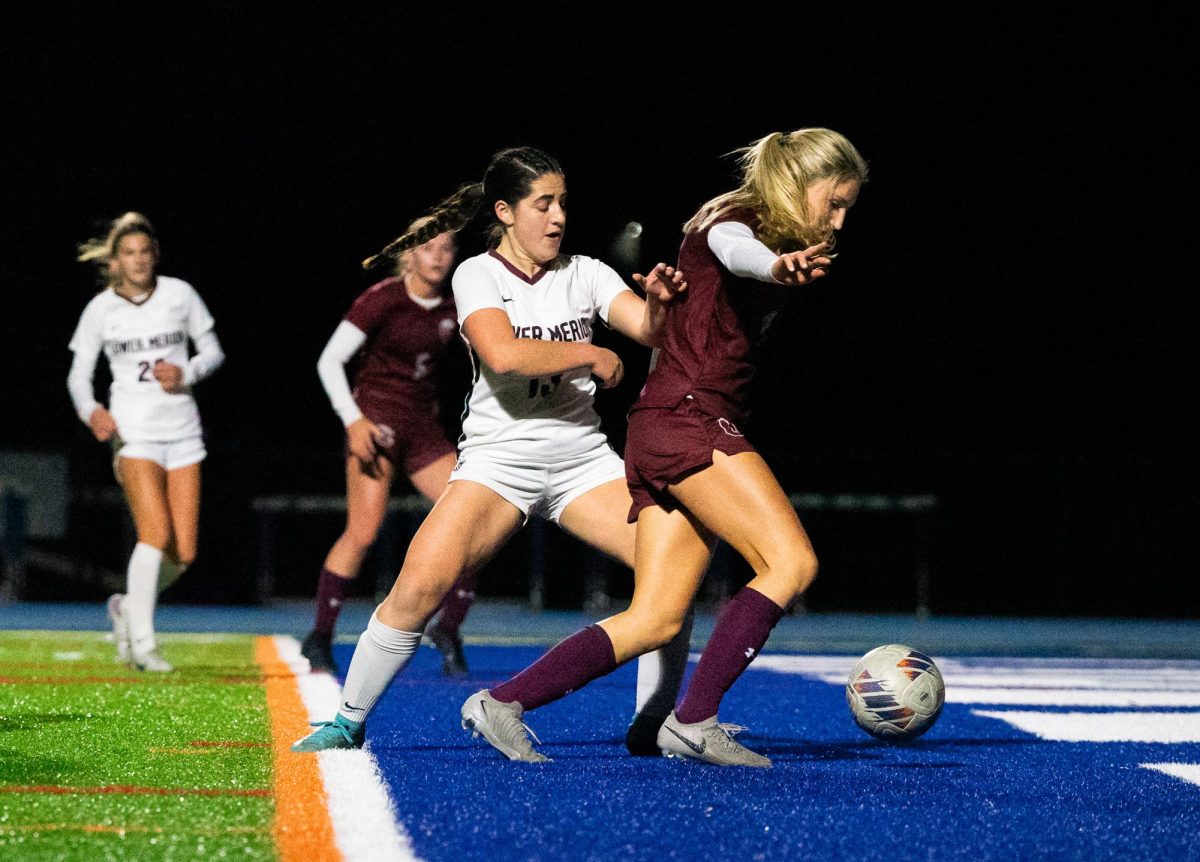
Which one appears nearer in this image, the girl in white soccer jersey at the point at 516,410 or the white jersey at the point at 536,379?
the girl in white soccer jersey at the point at 516,410

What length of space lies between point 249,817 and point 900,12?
47.6ft

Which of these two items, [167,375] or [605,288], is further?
[167,375]

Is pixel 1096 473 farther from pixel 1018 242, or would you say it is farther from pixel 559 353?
A: pixel 559 353

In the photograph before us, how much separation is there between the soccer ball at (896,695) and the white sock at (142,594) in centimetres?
392

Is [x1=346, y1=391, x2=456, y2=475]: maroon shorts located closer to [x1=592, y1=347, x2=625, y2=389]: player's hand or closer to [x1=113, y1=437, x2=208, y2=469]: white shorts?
[x1=113, y1=437, x2=208, y2=469]: white shorts

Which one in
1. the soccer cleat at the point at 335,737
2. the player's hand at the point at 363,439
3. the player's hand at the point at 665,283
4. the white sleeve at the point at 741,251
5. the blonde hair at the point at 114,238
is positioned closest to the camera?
the white sleeve at the point at 741,251

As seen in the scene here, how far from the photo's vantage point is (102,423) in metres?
7.77

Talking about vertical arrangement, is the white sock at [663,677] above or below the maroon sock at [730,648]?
below

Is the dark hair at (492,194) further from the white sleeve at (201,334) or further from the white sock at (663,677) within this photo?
the white sleeve at (201,334)

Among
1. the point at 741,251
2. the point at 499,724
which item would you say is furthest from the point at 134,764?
the point at 741,251

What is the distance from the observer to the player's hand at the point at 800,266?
3980 mm

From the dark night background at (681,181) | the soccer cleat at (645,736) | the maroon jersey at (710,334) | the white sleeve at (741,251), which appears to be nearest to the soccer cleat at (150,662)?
the soccer cleat at (645,736)

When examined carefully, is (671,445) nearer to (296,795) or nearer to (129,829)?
(296,795)

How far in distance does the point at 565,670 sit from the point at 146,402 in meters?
4.00
